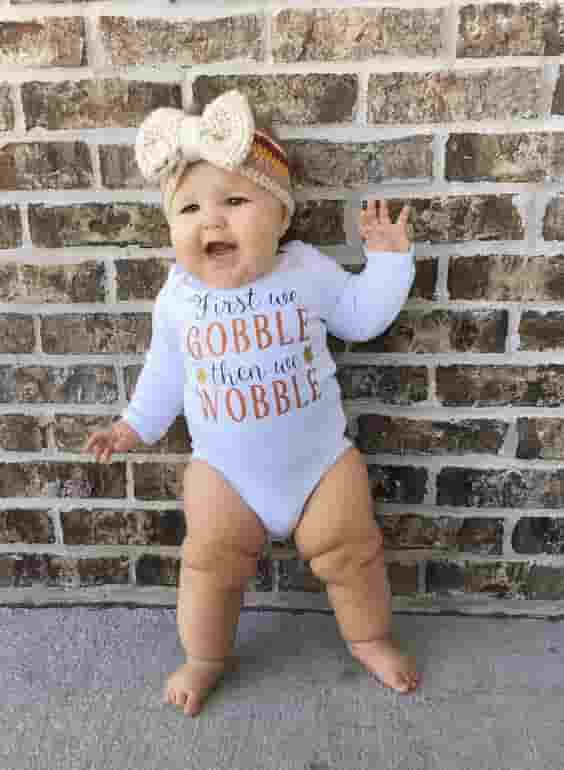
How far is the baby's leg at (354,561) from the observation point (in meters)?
1.48

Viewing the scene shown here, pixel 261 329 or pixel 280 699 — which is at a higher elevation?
pixel 261 329

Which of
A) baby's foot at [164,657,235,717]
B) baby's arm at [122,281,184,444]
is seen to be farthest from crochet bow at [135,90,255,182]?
baby's foot at [164,657,235,717]

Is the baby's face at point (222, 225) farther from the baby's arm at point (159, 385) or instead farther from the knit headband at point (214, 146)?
the baby's arm at point (159, 385)

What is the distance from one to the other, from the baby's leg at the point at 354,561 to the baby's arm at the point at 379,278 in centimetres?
25

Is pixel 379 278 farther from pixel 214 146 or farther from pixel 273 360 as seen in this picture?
pixel 214 146

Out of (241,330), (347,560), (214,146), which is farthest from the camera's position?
(347,560)

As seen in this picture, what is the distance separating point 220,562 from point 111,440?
0.99 feet

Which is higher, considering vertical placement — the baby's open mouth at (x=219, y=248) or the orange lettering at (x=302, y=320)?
the baby's open mouth at (x=219, y=248)

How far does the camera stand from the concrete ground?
4.57 feet

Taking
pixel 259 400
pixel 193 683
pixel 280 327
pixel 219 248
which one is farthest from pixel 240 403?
pixel 193 683

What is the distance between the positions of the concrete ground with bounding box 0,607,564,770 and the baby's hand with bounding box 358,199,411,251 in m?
0.77

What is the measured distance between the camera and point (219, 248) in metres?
1.37

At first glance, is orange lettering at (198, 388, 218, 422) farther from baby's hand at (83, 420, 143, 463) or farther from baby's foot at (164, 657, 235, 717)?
baby's foot at (164, 657, 235, 717)

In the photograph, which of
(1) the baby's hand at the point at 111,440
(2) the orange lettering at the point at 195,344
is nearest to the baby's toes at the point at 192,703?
(1) the baby's hand at the point at 111,440
